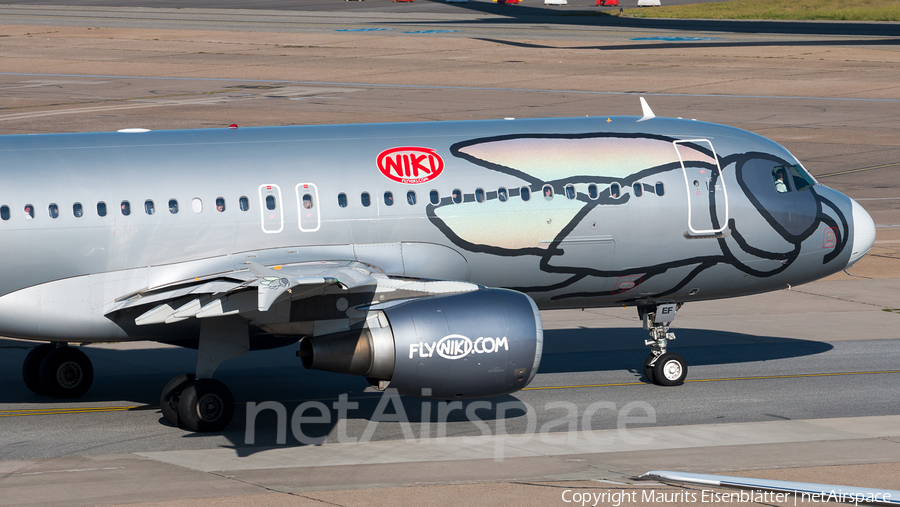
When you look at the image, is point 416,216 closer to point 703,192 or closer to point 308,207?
point 308,207

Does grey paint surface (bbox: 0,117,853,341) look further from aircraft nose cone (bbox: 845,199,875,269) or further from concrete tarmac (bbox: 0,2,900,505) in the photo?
concrete tarmac (bbox: 0,2,900,505)

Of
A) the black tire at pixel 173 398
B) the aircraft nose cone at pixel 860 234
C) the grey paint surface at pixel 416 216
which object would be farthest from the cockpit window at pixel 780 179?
the black tire at pixel 173 398

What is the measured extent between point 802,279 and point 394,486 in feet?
36.7

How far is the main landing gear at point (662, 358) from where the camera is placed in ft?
74.5

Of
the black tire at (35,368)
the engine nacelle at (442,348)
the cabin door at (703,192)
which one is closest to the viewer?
the engine nacelle at (442,348)

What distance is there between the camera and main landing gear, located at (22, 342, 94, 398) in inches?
855

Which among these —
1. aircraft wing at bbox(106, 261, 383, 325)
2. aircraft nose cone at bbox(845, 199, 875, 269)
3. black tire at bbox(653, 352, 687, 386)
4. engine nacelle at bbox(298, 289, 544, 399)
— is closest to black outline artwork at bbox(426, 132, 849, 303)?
aircraft nose cone at bbox(845, 199, 875, 269)

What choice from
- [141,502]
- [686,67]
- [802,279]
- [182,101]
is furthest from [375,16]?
[141,502]

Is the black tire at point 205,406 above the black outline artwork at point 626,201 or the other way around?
the other way around

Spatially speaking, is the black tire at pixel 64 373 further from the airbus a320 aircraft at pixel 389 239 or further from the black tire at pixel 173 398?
the black tire at pixel 173 398

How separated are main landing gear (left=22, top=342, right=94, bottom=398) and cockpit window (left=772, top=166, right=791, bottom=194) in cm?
1452

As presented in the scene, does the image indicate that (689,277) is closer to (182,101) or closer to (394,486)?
(394,486)

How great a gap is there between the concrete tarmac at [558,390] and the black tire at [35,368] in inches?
15.2

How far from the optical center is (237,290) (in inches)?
697
